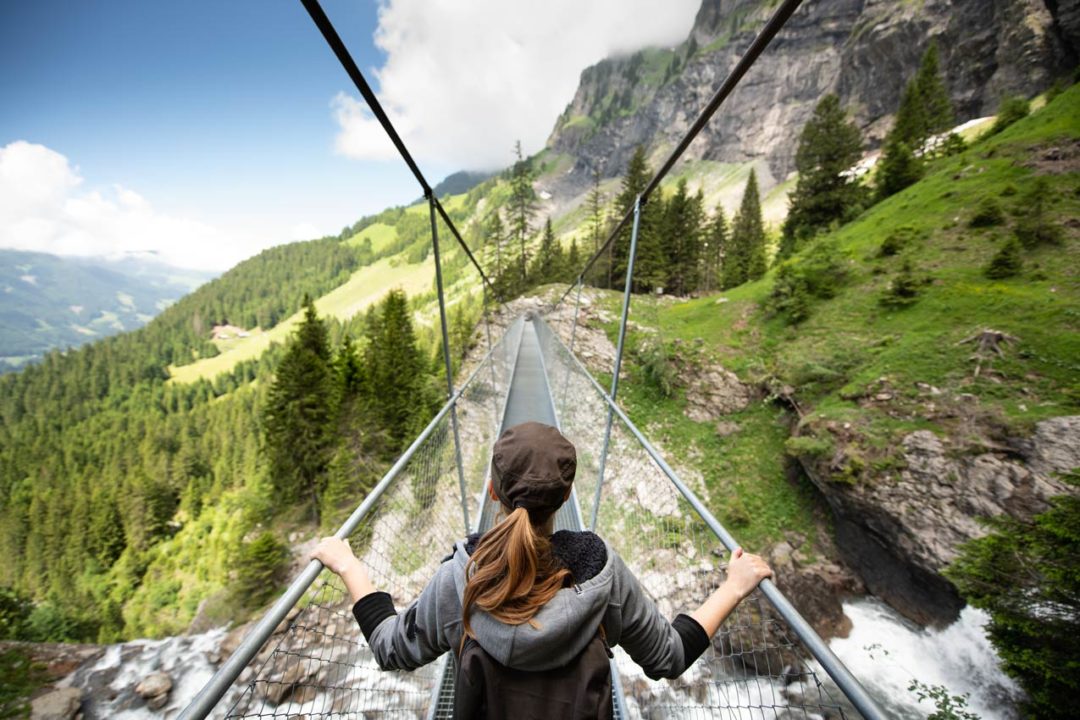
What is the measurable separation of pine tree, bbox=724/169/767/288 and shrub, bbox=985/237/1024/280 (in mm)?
10097

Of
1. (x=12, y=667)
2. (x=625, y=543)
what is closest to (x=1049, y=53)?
(x=625, y=543)

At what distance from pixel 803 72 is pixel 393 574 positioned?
101 metres

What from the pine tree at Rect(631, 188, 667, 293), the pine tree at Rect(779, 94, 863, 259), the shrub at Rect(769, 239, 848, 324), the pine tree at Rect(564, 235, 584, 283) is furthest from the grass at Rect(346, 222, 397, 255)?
the shrub at Rect(769, 239, 848, 324)

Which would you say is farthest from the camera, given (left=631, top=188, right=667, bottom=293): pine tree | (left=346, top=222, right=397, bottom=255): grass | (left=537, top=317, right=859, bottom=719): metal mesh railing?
(left=346, top=222, right=397, bottom=255): grass

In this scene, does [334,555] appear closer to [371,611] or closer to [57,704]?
[371,611]

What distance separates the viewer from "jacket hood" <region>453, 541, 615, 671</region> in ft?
3.04

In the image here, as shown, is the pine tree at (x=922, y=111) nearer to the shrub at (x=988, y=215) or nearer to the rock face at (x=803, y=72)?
the rock face at (x=803, y=72)

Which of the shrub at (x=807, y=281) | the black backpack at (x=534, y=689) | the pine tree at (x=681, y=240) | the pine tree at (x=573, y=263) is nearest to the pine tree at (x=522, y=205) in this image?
the pine tree at (x=573, y=263)

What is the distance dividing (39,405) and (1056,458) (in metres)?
109

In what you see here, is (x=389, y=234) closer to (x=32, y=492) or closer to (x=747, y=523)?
(x=32, y=492)

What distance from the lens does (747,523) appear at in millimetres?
7934

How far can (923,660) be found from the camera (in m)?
5.60

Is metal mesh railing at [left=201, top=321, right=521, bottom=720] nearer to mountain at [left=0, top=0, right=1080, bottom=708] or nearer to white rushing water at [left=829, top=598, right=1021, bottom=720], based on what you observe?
white rushing water at [left=829, top=598, right=1021, bottom=720]

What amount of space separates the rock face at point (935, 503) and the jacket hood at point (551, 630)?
7019mm
